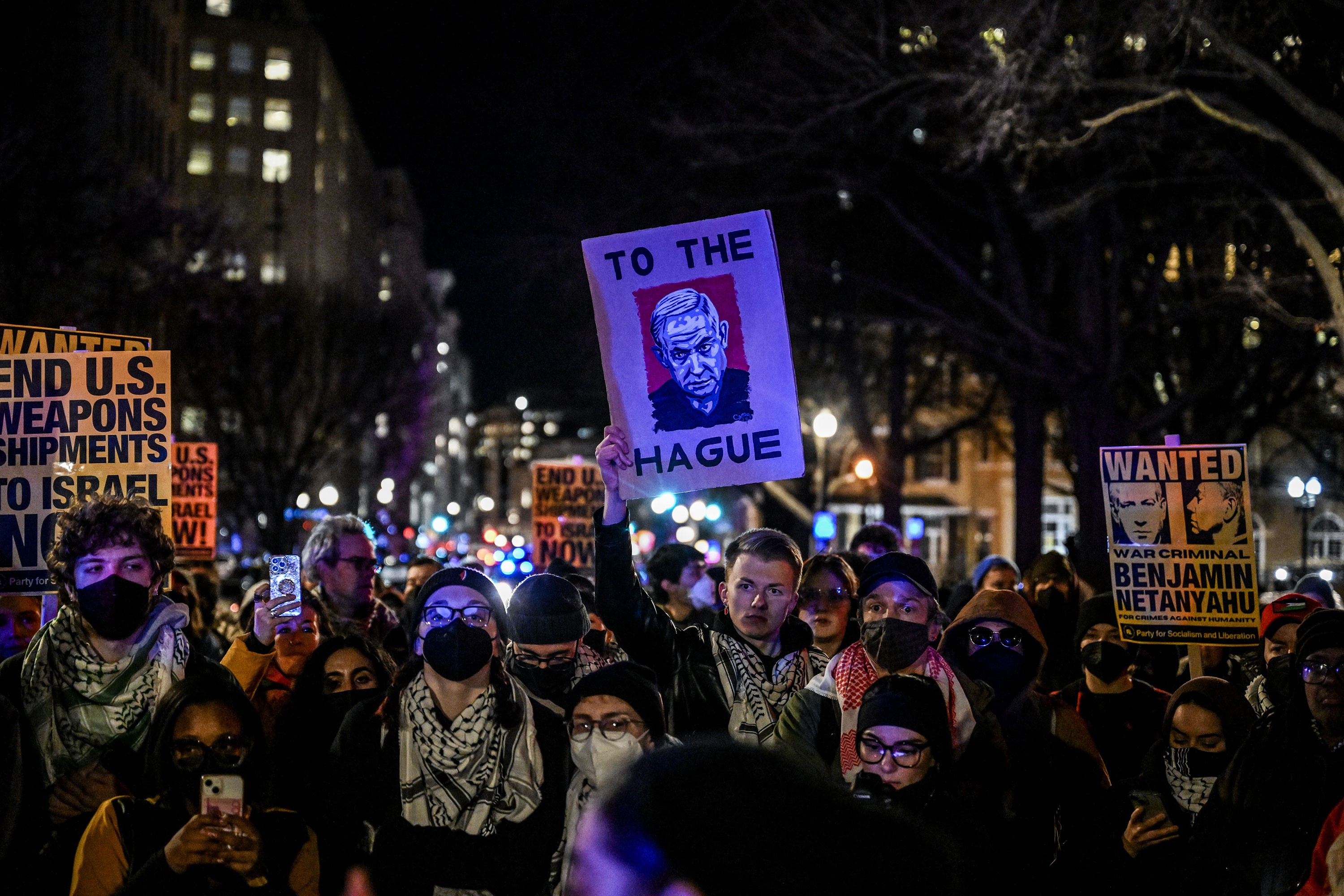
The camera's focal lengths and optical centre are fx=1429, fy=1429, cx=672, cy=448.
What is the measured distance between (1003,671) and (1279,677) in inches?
75.4

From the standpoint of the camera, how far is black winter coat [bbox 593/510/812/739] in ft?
16.5

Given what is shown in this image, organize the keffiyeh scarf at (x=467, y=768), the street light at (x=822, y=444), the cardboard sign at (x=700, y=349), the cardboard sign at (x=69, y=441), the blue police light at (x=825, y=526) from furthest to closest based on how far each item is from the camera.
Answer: the street light at (x=822, y=444) → the blue police light at (x=825, y=526) → the cardboard sign at (x=69, y=441) → the cardboard sign at (x=700, y=349) → the keffiyeh scarf at (x=467, y=768)

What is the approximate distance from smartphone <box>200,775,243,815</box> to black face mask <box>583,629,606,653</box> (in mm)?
2429

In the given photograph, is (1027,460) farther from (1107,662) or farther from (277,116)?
(277,116)

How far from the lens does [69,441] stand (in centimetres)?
684

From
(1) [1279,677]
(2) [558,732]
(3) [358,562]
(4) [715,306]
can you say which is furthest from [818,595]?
(3) [358,562]

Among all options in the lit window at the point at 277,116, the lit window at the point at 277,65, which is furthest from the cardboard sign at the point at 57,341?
the lit window at the point at 277,65

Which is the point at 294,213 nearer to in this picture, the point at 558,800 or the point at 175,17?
the point at 175,17

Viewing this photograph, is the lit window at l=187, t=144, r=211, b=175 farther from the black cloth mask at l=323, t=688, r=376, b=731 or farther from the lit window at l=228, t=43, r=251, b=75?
the black cloth mask at l=323, t=688, r=376, b=731

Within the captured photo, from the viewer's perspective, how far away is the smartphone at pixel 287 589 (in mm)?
6344

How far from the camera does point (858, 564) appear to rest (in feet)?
26.8

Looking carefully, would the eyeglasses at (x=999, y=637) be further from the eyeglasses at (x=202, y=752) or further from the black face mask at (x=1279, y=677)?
the eyeglasses at (x=202, y=752)

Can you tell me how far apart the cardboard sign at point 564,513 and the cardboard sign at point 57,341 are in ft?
21.2

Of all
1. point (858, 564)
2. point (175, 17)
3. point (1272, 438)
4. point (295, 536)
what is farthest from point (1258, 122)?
point (175, 17)
